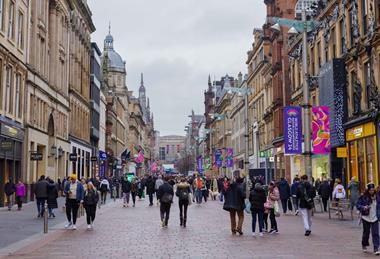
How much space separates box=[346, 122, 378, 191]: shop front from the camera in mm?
27897

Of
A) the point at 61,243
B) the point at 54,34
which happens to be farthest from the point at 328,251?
the point at 54,34

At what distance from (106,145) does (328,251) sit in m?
72.2

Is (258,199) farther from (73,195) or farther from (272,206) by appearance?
(73,195)

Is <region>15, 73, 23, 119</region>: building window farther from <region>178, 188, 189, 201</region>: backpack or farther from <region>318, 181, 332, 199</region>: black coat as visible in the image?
<region>318, 181, 332, 199</region>: black coat

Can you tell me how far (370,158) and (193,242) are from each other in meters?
16.9

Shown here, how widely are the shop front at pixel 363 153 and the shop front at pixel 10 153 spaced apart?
18.9 meters

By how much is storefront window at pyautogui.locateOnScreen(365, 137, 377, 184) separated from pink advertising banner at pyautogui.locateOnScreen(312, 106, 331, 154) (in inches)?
81.2

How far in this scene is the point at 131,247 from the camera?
13.7 metres

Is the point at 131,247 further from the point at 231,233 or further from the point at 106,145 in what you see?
the point at 106,145

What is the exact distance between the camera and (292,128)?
33.7m

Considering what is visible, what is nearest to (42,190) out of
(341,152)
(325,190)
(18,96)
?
(18,96)

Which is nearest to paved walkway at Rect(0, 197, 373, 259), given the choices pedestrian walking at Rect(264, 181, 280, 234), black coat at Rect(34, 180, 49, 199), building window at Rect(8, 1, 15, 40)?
pedestrian walking at Rect(264, 181, 280, 234)

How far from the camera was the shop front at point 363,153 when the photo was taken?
27897 mm

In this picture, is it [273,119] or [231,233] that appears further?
[273,119]
